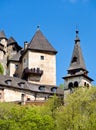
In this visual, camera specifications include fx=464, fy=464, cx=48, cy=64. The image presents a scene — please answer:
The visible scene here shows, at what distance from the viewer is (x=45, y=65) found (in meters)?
103

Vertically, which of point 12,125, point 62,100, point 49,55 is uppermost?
point 49,55

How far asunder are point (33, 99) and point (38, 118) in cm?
3117

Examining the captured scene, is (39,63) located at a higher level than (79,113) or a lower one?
higher

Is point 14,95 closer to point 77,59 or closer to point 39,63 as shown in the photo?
point 77,59

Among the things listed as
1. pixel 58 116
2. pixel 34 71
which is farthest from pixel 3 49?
pixel 58 116

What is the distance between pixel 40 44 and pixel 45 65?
574 cm

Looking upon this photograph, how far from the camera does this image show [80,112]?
2414 inches

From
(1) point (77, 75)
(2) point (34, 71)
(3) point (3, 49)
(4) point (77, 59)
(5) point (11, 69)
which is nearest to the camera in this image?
(1) point (77, 75)

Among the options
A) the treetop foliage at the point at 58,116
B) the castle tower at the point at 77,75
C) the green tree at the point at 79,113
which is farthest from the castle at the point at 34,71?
the treetop foliage at the point at 58,116

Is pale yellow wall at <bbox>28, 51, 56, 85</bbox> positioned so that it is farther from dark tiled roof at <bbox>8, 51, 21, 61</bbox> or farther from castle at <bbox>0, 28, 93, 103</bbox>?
dark tiled roof at <bbox>8, 51, 21, 61</bbox>

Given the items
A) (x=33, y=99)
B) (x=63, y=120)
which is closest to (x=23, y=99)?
(x=33, y=99)

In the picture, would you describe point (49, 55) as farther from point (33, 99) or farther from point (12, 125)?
point (12, 125)

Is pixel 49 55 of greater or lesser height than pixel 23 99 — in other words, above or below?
above

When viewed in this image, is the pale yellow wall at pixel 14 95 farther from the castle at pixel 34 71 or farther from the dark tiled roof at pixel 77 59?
the dark tiled roof at pixel 77 59
